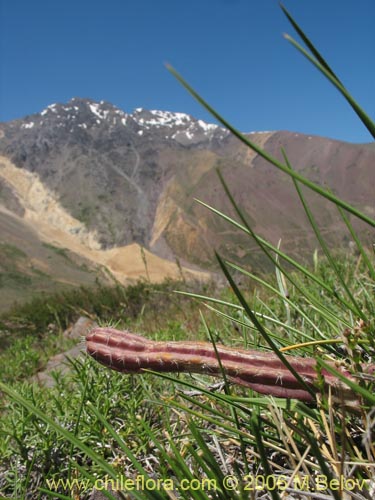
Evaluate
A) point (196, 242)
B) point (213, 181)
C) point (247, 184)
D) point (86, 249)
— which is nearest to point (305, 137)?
point (247, 184)

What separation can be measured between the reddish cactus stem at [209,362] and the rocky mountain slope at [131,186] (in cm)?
8028

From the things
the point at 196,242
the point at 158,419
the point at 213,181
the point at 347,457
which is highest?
the point at 213,181

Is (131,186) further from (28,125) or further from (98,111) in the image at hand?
(98,111)

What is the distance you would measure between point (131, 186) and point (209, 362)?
453ft

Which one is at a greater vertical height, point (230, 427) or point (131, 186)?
point (131, 186)

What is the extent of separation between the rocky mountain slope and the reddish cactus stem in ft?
263

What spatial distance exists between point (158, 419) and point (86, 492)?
0.45 metres

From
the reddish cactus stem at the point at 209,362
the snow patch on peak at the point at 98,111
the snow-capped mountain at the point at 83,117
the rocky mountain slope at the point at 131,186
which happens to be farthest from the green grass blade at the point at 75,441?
the snow patch on peak at the point at 98,111

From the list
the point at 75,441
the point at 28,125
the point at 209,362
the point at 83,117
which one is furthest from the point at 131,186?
the point at 75,441

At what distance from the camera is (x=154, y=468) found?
4.24 ft

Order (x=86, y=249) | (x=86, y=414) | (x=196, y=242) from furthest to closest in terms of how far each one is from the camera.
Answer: (x=196, y=242) → (x=86, y=249) → (x=86, y=414)

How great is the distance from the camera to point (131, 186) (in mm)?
136125

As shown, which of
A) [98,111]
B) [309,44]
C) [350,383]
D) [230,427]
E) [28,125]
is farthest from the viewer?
[98,111]

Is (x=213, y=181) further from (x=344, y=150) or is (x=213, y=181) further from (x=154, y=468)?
(x=154, y=468)
